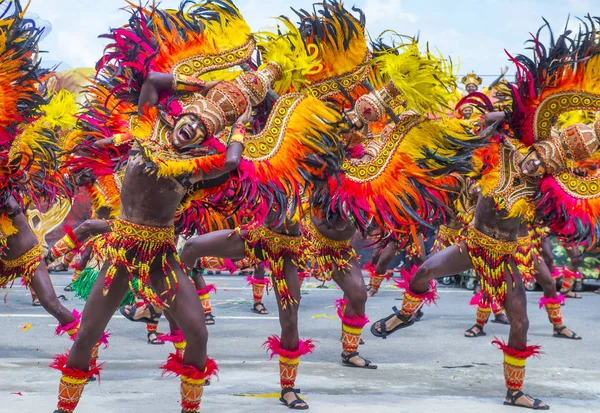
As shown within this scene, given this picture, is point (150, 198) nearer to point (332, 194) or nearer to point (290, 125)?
point (290, 125)

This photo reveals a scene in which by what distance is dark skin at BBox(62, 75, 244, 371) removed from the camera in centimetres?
435

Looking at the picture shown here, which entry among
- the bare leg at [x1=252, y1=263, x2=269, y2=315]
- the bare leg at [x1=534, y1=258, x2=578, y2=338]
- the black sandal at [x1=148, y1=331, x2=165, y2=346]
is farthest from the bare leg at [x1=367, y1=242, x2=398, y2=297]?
the black sandal at [x1=148, y1=331, x2=165, y2=346]

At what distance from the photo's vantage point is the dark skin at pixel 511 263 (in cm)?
557

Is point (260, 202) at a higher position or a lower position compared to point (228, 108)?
lower

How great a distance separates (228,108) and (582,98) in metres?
2.33

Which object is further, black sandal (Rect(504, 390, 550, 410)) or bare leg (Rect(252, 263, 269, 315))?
bare leg (Rect(252, 263, 269, 315))

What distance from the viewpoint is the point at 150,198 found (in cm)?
438

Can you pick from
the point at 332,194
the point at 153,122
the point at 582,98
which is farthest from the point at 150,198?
the point at 582,98

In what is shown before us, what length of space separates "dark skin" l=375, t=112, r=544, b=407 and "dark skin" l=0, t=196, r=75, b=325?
2722 mm

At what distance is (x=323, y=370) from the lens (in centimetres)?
674

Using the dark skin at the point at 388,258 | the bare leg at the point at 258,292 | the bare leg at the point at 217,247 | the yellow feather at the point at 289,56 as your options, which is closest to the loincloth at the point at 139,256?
the yellow feather at the point at 289,56

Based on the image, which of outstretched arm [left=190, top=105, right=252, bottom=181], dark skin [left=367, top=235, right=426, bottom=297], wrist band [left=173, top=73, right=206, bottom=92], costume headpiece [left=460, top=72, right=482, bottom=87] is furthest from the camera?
costume headpiece [left=460, top=72, right=482, bottom=87]

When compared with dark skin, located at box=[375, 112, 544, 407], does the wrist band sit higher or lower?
higher

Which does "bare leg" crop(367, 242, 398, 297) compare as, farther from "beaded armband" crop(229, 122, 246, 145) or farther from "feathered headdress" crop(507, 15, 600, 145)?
"beaded armband" crop(229, 122, 246, 145)
